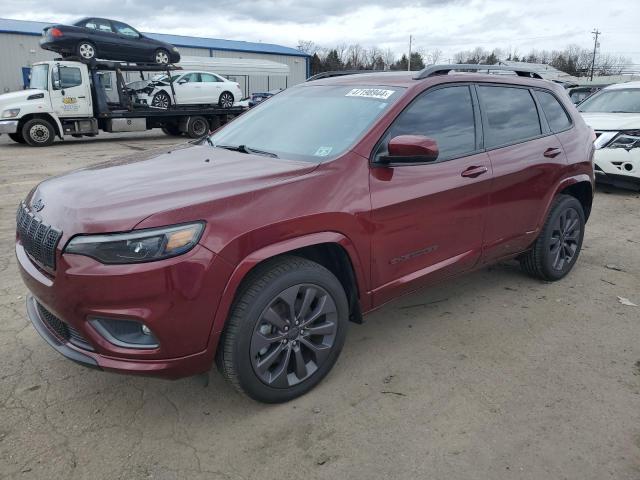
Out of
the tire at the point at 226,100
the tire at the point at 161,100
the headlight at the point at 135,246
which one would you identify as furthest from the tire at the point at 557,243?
the tire at the point at 226,100

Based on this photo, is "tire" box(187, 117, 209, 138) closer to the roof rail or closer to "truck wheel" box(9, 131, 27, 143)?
"truck wheel" box(9, 131, 27, 143)

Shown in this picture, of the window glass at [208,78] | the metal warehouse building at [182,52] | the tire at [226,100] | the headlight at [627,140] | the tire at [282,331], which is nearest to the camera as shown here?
the tire at [282,331]

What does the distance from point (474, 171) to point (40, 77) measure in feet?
48.5

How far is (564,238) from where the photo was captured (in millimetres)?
4527

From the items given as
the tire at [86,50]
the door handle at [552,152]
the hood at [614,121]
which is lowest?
the door handle at [552,152]

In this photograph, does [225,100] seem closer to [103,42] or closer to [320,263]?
[103,42]

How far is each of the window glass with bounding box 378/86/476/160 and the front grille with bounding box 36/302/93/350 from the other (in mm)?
1972

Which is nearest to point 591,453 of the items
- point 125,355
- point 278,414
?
point 278,414

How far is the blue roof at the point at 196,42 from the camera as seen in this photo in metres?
36.3

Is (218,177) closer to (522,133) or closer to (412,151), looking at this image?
(412,151)

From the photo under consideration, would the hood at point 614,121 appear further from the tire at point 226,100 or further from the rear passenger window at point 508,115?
the tire at point 226,100

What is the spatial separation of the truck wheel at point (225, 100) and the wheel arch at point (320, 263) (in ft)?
58.0

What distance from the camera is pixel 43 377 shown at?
3.02 m

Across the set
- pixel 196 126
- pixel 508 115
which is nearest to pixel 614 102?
pixel 508 115
